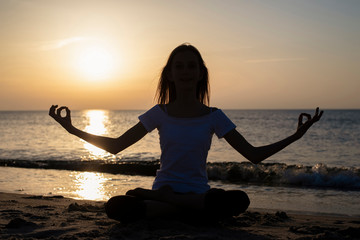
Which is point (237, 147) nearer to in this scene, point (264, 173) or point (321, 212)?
point (321, 212)

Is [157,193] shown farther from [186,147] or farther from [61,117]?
[61,117]

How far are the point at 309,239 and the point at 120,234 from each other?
6.15ft

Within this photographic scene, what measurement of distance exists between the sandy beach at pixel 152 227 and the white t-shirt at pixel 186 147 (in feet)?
1.50

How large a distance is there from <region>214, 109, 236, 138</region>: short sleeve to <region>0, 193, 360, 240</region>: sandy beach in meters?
1.05

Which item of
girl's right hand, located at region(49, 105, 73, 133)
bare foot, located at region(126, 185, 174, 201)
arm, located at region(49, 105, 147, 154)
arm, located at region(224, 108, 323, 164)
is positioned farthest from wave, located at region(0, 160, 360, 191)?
girl's right hand, located at region(49, 105, 73, 133)

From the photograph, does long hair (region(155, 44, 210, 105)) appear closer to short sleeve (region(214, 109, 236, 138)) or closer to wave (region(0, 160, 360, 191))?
short sleeve (region(214, 109, 236, 138))

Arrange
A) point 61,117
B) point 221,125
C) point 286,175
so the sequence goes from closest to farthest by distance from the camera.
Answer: point 61,117 → point 221,125 → point 286,175

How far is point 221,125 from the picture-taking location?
429 centimetres

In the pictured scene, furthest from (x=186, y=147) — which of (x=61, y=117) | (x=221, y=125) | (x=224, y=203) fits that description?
(x=61, y=117)

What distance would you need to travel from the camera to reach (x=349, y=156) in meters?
19.5

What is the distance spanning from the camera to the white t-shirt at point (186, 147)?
4.14 m

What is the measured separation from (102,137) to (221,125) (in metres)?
1.31

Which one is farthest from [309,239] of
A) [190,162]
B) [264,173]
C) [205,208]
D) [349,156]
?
[349,156]

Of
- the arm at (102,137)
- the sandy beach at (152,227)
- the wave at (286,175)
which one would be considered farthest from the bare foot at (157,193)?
the wave at (286,175)
